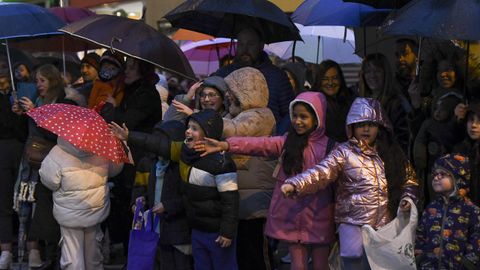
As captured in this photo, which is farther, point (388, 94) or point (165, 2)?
point (165, 2)

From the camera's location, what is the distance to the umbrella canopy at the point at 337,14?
33.0 ft

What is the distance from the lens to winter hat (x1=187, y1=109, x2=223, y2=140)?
7531 mm

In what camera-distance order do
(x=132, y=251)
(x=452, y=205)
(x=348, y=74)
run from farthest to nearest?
(x=348, y=74)
(x=132, y=251)
(x=452, y=205)

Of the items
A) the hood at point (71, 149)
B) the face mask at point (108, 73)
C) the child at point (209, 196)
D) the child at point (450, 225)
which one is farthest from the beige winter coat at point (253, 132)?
the face mask at point (108, 73)

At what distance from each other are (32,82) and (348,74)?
932cm

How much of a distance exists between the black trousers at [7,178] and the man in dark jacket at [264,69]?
229 centimetres

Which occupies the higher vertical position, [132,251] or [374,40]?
[374,40]

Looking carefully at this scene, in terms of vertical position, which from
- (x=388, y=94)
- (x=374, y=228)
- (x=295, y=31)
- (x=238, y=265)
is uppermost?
(x=295, y=31)

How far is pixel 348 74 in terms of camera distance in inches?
729

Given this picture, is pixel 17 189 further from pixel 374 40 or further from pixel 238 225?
pixel 374 40

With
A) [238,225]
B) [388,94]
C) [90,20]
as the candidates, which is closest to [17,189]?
[90,20]

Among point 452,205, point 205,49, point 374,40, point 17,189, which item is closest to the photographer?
point 452,205

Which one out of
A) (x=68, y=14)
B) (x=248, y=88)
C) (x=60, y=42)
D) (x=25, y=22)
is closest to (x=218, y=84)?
(x=248, y=88)

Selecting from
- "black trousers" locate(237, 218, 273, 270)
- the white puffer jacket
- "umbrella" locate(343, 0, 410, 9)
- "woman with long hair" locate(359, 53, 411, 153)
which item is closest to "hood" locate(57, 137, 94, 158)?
the white puffer jacket
